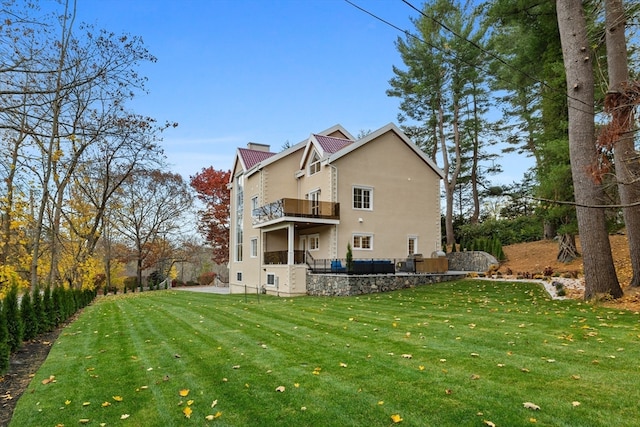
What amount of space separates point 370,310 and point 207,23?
932 cm

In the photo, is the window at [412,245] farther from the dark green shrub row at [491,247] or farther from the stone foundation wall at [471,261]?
the dark green shrub row at [491,247]

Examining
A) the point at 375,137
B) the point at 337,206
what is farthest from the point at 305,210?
the point at 375,137

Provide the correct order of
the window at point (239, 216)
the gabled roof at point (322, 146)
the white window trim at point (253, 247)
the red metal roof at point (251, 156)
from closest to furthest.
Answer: the gabled roof at point (322, 146)
the white window trim at point (253, 247)
the red metal roof at point (251, 156)
the window at point (239, 216)

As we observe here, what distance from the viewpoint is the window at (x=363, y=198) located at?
21078mm

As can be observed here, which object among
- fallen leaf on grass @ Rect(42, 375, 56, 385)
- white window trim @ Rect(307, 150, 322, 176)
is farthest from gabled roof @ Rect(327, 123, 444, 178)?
fallen leaf on grass @ Rect(42, 375, 56, 385)

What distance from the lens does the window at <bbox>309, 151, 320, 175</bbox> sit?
73.0 ft

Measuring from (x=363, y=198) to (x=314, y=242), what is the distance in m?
3.56

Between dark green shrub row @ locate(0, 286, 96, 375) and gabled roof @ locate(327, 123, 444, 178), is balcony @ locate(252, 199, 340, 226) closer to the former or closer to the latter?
gabled roof @ locate(327, 123, 444, 178)

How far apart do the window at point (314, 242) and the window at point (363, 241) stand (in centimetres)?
199

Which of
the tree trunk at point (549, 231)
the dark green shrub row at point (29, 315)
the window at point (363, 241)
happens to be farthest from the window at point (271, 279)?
the tree trunk at point (549, 231)

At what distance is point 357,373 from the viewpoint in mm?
5004

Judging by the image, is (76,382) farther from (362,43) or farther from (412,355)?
(362,43)

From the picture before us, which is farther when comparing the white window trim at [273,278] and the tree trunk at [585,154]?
the white window trim at [273,278]

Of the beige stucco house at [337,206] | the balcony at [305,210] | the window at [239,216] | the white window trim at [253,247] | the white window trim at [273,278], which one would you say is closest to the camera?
the balcony at [305,210]
